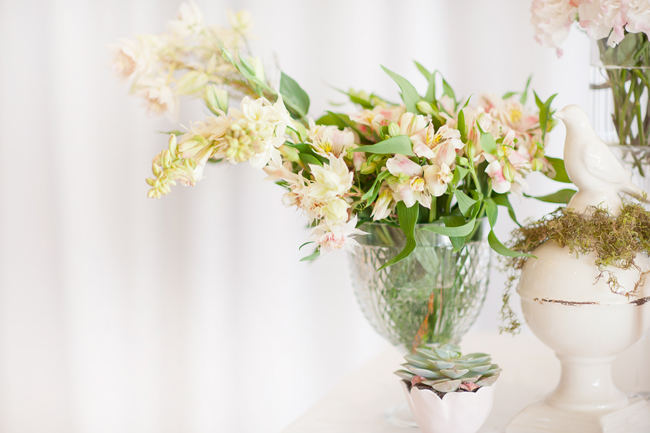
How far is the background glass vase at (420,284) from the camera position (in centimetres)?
86

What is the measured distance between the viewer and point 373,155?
77 centimetres

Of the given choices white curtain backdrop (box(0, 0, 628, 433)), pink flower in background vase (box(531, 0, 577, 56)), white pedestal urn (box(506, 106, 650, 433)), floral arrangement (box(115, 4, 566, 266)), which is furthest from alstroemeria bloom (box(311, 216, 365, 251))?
white curtain backdrop (box(0, 0, 628, 433))

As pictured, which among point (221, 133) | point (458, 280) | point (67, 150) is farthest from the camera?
point (67, 150)

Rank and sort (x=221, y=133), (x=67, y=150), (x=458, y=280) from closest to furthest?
1. (x=221, y=133)
2. (x=458, y=280)
3. (x=67, y=150)

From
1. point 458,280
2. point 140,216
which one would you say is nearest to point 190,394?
point 140,216

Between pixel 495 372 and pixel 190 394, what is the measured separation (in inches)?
39.8

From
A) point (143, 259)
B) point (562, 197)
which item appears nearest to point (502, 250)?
point (562, 197)

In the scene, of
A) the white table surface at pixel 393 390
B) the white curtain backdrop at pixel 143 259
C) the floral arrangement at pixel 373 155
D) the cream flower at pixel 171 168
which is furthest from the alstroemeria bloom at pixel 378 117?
the white curtain backdrop at pixel 143 259

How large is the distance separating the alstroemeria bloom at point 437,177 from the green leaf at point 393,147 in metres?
0.03

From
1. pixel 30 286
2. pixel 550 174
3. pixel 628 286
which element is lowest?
pixel 30 286

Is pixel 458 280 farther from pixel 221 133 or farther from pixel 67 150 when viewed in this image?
pixel 67 150

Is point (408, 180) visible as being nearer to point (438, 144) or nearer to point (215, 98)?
point (438, 144)

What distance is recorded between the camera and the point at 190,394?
1.62m

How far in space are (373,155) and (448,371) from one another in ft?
0.77
